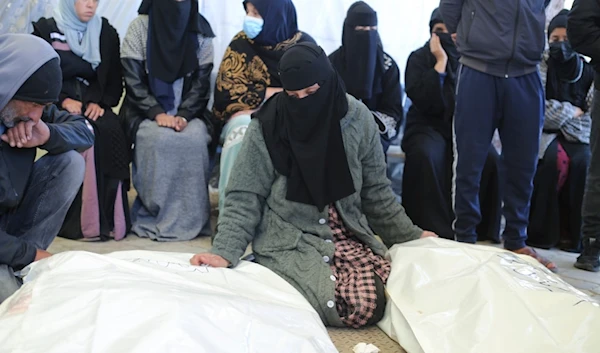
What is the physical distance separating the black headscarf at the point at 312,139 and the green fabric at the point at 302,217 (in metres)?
0.04

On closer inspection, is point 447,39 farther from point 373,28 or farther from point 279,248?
point 279,248

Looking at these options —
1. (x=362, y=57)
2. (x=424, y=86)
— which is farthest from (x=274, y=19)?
(x=424, y=86)

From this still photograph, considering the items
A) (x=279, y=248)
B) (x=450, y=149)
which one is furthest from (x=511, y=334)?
(x=450, y=149)

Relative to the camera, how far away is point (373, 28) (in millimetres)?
3389

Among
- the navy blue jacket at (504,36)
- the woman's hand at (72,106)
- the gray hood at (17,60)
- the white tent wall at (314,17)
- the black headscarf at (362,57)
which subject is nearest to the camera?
A: the gray hood at (17,60)

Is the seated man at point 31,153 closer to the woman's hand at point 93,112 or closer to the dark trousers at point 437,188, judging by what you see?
the woman's hand at point 93,112

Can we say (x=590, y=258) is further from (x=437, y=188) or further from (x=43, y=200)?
(x=43, y=200)

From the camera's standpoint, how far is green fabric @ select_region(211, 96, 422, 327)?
2.06 m

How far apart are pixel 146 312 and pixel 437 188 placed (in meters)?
2.04

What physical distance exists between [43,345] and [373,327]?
1055 mm

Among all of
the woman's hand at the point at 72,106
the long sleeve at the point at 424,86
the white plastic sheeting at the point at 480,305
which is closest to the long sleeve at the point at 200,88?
the woman's hand at the point at 72,106

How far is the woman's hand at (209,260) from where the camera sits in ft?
6.46

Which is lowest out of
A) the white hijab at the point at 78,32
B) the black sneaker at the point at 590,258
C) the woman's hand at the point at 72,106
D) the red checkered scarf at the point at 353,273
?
the black sneaker at the point at 590,258

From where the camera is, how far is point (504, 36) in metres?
2.74
